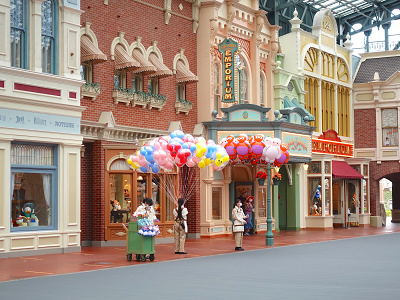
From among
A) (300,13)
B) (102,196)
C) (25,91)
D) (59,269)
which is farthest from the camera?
(300,13)

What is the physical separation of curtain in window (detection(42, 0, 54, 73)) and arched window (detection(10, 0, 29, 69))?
72cm

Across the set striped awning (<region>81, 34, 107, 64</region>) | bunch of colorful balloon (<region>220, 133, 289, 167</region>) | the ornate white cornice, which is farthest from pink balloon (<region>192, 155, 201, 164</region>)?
striped awning (<region>81, 34, 107, 64</region>)

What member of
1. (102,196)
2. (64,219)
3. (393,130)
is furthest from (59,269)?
(393,130)

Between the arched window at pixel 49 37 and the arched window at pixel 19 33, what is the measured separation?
0.72 metres

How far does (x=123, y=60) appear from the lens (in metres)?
25.0

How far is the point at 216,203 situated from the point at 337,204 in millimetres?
10966

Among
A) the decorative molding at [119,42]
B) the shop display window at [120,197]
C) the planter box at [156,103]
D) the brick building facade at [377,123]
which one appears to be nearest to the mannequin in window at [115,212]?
the shop display window at [120,197]

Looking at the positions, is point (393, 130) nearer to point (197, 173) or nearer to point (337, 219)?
point (337, 219)

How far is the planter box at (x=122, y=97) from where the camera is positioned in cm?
2506

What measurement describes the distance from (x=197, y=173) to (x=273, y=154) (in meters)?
5.33

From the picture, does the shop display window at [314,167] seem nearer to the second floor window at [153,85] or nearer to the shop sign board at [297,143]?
the shop sign board at [297,143]

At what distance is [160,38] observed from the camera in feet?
90.8

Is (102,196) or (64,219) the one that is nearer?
(64,219)

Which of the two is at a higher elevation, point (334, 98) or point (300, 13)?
point (300, 13)
